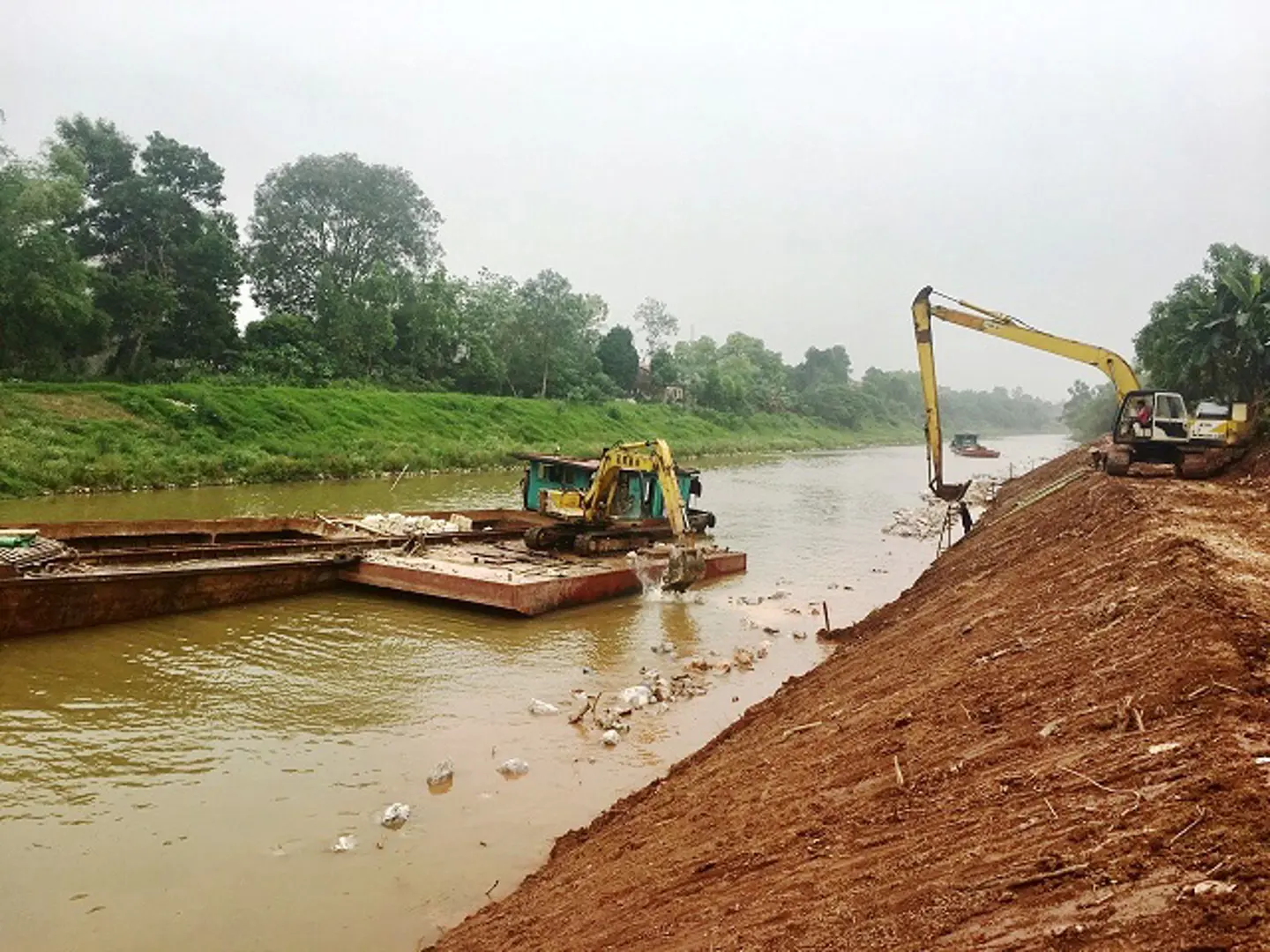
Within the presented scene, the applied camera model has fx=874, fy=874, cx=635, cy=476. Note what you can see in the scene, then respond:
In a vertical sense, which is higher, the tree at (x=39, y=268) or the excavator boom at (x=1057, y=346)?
the tree at (x=39, y=268)

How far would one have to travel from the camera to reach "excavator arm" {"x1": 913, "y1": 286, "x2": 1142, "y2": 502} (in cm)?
1970

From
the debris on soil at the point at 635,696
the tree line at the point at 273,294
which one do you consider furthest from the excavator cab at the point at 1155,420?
the tree line at the point at 273,294

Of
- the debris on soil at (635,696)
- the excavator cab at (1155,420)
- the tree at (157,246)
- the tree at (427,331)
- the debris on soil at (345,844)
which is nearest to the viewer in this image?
the debris on soil at (345,844)

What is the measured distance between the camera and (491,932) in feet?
16.6

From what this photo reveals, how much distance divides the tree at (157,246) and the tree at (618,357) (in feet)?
110

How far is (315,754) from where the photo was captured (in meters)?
8.49

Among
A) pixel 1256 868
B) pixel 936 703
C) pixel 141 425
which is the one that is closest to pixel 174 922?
pixel 936 703

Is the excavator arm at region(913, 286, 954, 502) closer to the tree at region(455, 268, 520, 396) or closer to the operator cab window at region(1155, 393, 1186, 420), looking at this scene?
the operator cab window at region(1155, 393, 1186, 420)

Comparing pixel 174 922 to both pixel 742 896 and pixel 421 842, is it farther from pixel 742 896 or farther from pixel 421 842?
→ pixel 742 896

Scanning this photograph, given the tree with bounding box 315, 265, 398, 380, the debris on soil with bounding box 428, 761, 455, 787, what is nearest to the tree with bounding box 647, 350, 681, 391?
the tree with bounding box 315, 265, 398, 380

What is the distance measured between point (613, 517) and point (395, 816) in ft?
35.7

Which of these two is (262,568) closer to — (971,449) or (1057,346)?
(1057,346)

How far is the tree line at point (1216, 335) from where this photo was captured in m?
25.0

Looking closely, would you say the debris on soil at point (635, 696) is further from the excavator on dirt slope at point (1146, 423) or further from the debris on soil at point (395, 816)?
the excavator on dirt slope at point (1146, 423)
